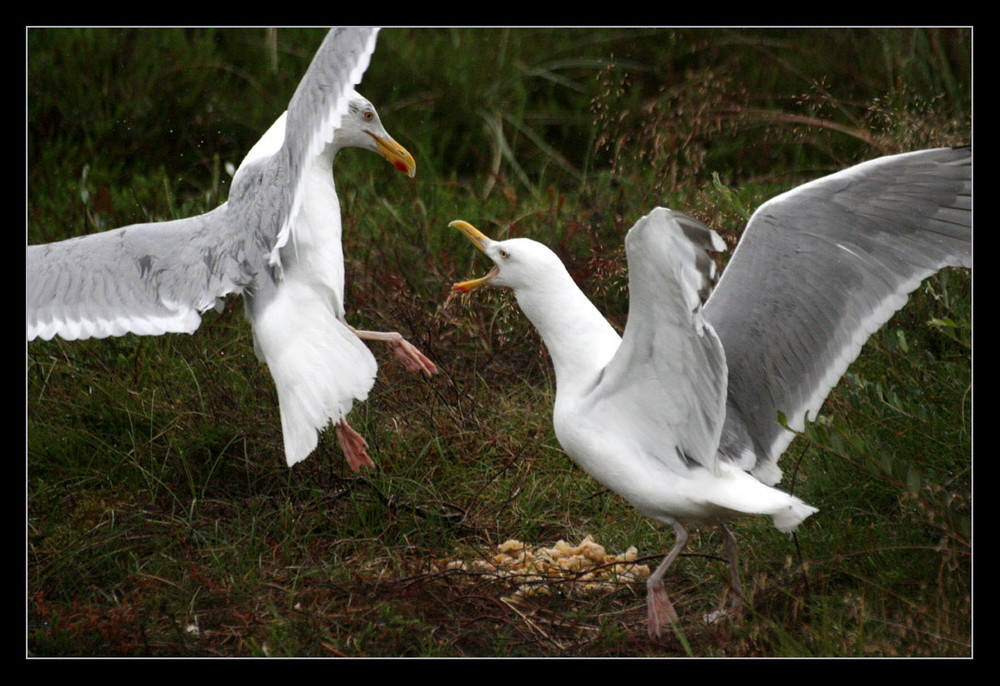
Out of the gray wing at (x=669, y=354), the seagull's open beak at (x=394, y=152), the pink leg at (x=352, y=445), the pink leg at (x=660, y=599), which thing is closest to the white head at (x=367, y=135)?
the seagull's open beak at (x=394, y=152)

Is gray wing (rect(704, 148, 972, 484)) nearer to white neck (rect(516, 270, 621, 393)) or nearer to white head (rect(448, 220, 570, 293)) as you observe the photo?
white neck (rect(516, 270, 621, 393))

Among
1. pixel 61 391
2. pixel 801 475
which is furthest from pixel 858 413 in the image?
pixel 61 391

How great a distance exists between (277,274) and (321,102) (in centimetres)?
54

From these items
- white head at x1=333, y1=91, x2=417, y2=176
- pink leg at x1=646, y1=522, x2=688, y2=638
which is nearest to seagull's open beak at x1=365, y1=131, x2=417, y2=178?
white head at x1=333, y1=91, x2=417, y2=176

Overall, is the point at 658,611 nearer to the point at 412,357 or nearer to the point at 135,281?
the point at 412,357

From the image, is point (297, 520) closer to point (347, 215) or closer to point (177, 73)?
point (347, 215)

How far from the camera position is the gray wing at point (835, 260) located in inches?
120

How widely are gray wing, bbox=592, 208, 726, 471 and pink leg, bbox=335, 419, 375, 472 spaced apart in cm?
93

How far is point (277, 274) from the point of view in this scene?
3.54 m

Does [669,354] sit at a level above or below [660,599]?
above

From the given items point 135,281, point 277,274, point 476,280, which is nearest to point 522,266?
point 476,280

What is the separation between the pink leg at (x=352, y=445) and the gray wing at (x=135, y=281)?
547 mm

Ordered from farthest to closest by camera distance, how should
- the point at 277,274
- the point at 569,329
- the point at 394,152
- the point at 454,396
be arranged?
the point at 454,396 → the point at 394,152 → the point at 277,274 → the point at 569,329

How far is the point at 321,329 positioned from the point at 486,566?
85 centimetres
